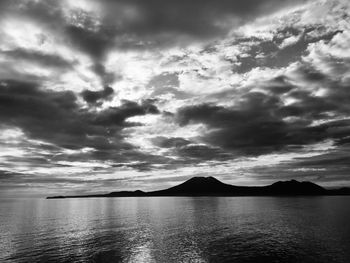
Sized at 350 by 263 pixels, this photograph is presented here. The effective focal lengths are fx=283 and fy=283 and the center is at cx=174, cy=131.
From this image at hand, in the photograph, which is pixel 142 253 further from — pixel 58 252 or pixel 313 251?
pixel 313 251

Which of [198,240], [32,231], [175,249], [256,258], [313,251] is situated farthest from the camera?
[32,231]

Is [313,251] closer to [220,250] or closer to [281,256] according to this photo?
[281,256]

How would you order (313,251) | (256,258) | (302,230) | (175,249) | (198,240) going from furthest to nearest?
(302,230), (198,240), (175,249), (313,251), (256,258)

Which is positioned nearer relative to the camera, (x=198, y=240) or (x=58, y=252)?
(x=58, y=252)

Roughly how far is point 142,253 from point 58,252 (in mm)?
20202

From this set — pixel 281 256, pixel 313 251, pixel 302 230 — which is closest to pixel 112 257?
pixel 281 256

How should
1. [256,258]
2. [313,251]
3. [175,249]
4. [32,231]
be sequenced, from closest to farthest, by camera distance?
[256,258] → [313,251] → [175,249] → [32,231]

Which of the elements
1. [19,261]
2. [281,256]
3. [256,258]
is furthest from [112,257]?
[281,256]

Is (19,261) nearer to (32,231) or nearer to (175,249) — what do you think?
(175,249)

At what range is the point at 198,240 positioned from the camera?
78375mm

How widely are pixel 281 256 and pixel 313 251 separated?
9.11 m

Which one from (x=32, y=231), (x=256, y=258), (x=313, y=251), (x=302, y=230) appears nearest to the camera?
(x=256, y=258)

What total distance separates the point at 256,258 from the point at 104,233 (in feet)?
179

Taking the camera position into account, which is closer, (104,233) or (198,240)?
(198,240)
